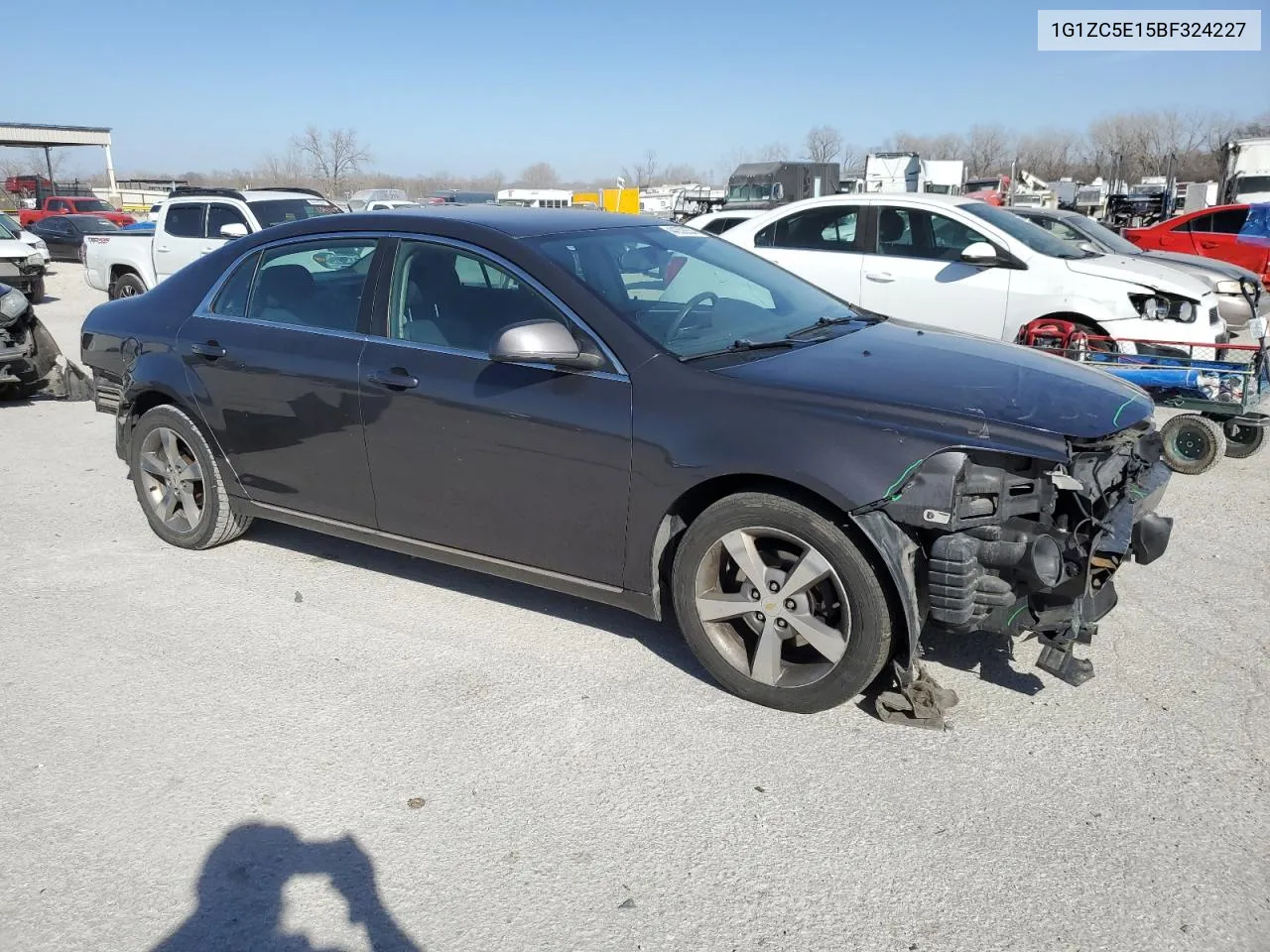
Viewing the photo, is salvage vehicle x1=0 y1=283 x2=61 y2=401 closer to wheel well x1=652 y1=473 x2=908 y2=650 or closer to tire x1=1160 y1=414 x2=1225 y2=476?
wheel well x1=652 y1=473 x2=908 y2=650

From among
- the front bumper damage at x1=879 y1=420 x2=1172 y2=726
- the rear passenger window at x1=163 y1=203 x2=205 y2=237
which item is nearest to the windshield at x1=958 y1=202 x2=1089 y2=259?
the front bumper damage at x1=879 y1=420 x2=1172 y2=726

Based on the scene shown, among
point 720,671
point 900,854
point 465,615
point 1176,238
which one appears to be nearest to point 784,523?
point 720,671

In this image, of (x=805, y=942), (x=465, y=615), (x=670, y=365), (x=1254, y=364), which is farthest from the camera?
(x=1254, y=364)

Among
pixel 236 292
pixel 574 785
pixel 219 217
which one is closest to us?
pixel 574 785

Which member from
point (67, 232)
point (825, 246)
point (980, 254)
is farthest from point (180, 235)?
point (67, 232)

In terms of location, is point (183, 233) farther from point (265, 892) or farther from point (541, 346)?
point (265, 892)

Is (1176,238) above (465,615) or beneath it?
above

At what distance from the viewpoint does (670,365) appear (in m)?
3.69

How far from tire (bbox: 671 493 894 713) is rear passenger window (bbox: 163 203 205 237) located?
12.4m

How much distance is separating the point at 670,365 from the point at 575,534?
2.51 ft

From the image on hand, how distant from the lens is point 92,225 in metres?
27.3

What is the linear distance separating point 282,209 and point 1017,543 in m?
12.6

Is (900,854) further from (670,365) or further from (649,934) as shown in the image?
(670,365)

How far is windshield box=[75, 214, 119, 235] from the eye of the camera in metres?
27.0
